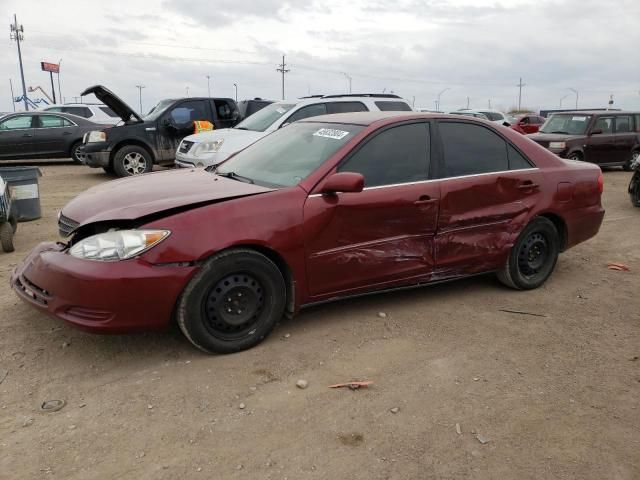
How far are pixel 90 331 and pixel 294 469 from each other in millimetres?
1492

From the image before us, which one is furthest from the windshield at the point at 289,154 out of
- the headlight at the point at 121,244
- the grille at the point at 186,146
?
the grille at the point at 186,146

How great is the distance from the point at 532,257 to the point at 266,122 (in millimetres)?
5876

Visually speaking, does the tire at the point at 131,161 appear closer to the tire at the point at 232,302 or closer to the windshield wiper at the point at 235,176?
the windshield wiper at the point at 235,176

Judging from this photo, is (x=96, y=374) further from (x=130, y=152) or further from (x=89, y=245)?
(x=130, y=152)

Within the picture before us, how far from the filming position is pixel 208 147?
9148 millimetres

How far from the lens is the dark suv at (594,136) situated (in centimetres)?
1338

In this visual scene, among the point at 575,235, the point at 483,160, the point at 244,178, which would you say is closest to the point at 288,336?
the point at 244,178

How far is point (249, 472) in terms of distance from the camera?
2.47m

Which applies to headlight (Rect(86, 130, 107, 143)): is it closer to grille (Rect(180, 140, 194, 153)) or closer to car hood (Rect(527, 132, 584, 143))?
grille (Rect(180, 140, 194, 153))

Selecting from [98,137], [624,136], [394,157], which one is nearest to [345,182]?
[394,157]

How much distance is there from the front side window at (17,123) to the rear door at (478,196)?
12587 mm

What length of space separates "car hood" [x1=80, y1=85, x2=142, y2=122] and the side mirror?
312 inches

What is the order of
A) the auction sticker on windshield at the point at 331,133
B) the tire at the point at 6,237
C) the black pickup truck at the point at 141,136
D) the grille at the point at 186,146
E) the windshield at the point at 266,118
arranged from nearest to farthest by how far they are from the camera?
the auction sticker on windshield at the point at 331,133 < the tire at the point at 6,237 < the windshield at the point at 266,118 < the grille at the point at 186,146 < the black pickup truck at the point at 141,136

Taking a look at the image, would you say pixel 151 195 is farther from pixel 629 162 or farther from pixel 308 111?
pixel 629 162
